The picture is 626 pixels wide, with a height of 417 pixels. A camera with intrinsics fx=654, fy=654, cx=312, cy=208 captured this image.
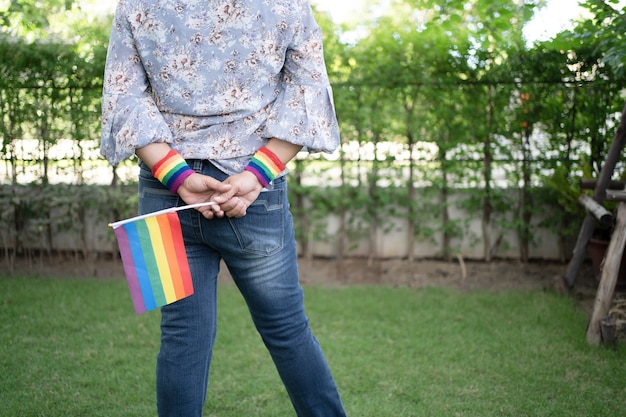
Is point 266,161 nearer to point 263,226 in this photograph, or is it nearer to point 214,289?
point 263,226

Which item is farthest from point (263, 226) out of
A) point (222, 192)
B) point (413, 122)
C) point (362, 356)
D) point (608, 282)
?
point (413, 122)

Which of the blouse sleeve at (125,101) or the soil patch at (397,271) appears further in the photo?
the soil patch at (397,271)

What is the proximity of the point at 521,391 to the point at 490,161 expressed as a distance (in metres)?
2.36

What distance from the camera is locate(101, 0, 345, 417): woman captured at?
169 centimetres

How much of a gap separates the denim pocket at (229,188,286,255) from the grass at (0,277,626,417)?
117 centimetres

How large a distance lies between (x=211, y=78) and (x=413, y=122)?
338 cm

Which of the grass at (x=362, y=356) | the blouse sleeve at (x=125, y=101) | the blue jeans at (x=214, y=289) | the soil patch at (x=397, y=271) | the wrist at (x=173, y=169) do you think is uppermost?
the blouse sleeve at (x=125, y=101)

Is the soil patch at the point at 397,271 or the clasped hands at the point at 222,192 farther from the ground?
the clasped hands at the point at 222,192

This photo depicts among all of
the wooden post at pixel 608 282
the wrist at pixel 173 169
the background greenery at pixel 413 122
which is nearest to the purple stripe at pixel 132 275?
the wrist at pixel 173 169

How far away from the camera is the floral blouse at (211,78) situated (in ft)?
5.53

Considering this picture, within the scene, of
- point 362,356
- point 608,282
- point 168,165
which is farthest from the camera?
point 608,282

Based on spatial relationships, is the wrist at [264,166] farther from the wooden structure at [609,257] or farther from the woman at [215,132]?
the wooden structure at [609,257]

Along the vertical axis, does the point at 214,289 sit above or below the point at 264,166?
below

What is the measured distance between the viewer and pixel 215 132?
1.73 metres
